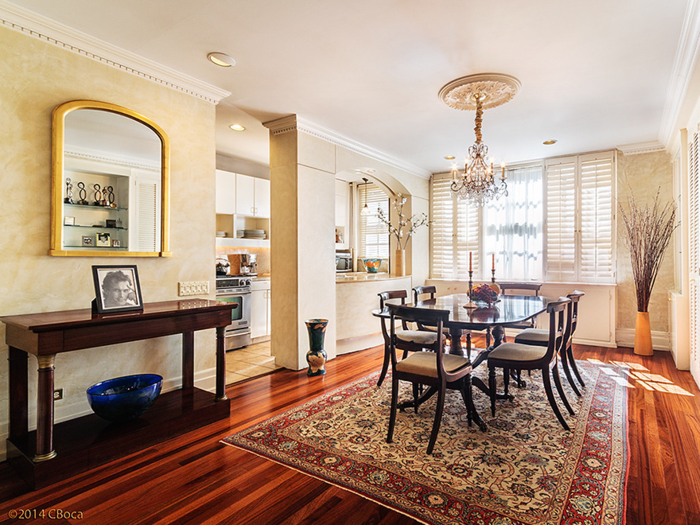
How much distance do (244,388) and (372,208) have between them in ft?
16.8

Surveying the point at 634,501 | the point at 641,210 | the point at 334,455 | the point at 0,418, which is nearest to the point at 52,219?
the point at 0,418

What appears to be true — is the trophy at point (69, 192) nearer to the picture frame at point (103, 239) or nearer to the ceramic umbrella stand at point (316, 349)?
the picture frame at point (103, 239)

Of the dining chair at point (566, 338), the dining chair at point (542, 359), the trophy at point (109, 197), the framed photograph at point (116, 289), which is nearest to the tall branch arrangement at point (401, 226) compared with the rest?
the dining chair at point (566, 338)

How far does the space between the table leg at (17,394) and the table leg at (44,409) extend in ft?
1.21

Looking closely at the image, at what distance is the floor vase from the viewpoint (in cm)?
493

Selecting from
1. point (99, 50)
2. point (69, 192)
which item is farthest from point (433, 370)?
point (99, 50)

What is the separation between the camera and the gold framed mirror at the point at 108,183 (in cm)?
266

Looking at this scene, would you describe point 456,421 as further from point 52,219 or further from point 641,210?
point 641,210

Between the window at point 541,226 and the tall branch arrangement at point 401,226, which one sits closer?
the window at point 541,226

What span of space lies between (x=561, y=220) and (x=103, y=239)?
583 cm

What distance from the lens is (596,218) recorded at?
561cm

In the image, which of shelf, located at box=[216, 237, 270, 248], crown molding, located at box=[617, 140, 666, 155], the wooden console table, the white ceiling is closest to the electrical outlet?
the wooden console table

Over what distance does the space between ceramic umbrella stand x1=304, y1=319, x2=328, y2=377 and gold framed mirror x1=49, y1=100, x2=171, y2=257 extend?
1.68m

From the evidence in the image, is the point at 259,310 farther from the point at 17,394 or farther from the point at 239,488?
the point at 239,488
